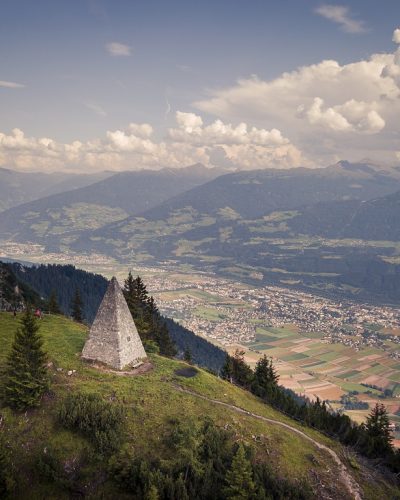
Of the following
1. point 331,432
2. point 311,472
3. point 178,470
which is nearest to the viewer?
point 178,470

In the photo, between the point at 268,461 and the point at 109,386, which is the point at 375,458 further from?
the point at 109,386

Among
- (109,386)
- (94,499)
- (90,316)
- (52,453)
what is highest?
(109,386)

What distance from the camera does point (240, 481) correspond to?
31406 mm

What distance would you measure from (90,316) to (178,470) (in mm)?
133686

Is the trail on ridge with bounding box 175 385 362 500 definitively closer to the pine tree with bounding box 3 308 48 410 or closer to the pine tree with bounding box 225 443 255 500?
the pine tree with bounding box 225 443 255 500

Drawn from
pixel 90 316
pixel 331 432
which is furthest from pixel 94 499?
pixel 90 316

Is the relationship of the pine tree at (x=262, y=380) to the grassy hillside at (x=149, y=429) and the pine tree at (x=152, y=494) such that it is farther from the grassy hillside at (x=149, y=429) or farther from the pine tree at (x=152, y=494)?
the pine tree at (x=152, y=494)

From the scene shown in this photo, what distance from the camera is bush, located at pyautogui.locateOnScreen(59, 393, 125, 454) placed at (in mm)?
34438

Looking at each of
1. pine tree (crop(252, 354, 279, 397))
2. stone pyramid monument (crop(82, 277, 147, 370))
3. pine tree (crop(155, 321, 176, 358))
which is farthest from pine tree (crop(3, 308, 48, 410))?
pine tree (crop(155, 321, 176, 358))

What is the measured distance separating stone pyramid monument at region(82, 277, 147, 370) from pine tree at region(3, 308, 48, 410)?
8216 mm

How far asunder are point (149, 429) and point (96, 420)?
207 inches

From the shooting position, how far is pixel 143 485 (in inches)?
1256

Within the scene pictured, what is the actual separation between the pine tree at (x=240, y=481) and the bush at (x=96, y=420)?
1005 cm

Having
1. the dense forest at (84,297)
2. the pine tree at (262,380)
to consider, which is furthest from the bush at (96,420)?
the dense forest at (84,297)
